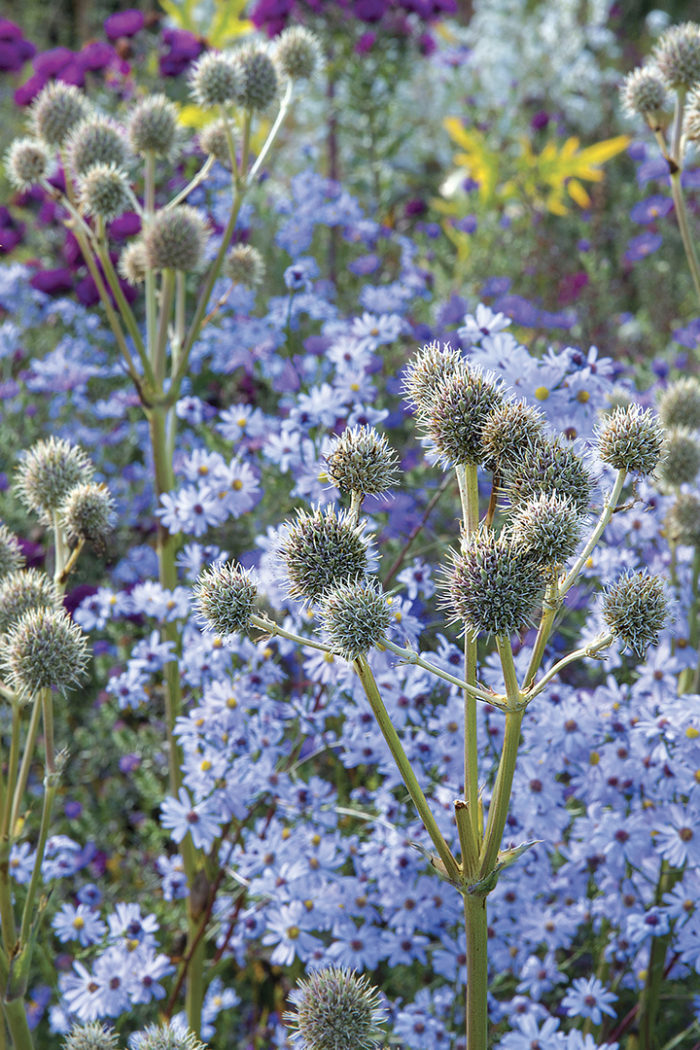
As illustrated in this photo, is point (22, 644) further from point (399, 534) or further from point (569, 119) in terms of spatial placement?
point (569, 119)

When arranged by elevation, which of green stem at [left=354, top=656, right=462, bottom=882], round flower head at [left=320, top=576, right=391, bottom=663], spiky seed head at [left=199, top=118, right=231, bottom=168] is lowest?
green stem at [left=354, top=656, right=462, bottom=882]

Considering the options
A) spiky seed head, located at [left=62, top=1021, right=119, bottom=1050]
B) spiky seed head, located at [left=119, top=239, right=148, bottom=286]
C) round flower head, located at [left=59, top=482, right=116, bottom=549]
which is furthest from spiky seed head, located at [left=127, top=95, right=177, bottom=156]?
spiky seed head, located at [left=62, top=1021, right=119, bottom=1050]

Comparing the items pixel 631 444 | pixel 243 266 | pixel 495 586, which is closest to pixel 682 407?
pixel 243 266

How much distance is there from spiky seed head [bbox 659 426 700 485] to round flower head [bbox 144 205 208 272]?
3.69 feet

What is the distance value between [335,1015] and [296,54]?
2.09 meters

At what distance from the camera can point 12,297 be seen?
12.8 feet

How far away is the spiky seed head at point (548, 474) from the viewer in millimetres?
1140

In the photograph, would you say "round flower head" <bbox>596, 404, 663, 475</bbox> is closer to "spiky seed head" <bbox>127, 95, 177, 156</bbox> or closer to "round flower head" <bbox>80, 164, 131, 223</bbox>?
"round flower head" <bbox>80, 164, 131, 223</bbox>

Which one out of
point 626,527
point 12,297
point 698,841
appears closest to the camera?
point 698,841

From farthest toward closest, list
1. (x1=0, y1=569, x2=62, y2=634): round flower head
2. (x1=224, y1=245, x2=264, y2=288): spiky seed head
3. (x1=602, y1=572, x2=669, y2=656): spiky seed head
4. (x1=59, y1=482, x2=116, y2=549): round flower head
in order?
(x1=224, y1=245, x2=264, y2=288): spiky seed head, (x1=59, y1=482, x2=116, y2=549): round flower head, (x1=0, y1=569, x2=62, y2=634): round flower head, (x1=602, y1=572, x2=669, y2=656): spiky seed head

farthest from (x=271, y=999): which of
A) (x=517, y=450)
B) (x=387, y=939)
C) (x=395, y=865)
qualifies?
(x=517, y=450)

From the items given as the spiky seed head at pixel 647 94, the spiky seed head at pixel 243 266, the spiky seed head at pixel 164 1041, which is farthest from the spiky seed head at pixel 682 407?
the spiky seed head at pixel 164 1041

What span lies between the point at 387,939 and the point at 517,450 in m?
1.29

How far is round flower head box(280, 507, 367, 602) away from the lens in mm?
1139
